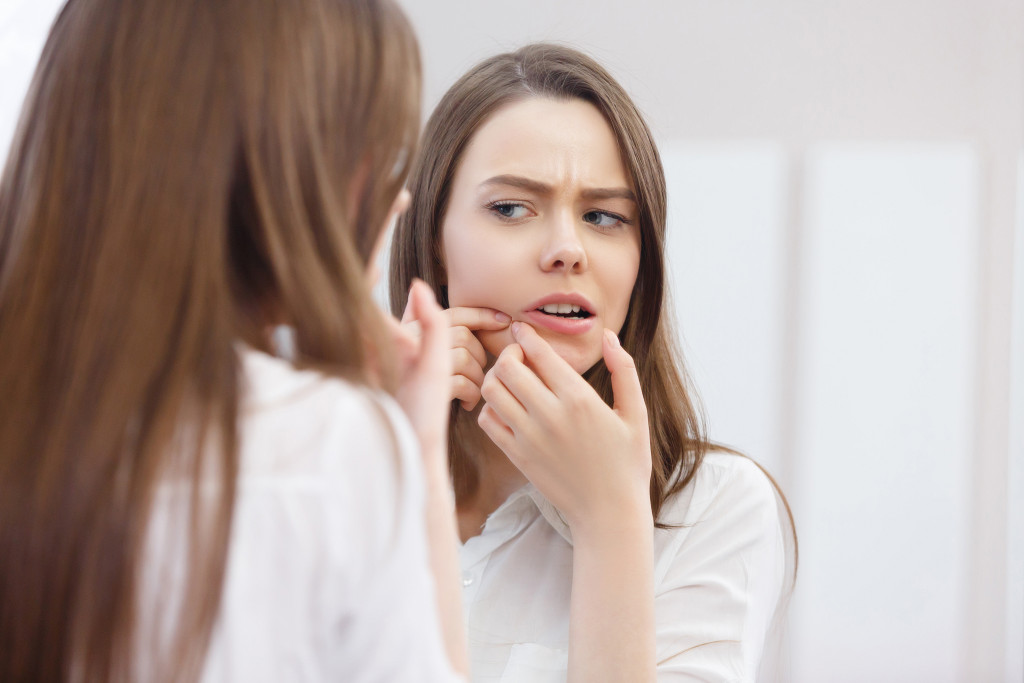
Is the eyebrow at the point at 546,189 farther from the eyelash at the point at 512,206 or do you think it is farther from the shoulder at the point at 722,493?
the shoulder at the point at 722,493

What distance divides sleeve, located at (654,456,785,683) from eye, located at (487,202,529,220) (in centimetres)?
43

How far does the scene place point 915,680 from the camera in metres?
2.31

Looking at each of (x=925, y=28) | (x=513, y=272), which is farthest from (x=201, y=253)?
(x=925, y=28)

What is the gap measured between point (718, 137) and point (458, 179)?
120cm

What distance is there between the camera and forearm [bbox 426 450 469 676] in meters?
0.58

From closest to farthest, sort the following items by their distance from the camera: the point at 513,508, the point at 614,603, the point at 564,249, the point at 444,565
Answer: the point at 444,565 < the point at 614,603 < the point at 564,249 < the point at 513,508

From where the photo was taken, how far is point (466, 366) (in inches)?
46.2

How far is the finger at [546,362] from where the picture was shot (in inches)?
39.2

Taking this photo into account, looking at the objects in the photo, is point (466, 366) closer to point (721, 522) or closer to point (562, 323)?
point (562, 323)

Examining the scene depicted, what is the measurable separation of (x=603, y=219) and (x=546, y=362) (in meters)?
0.26

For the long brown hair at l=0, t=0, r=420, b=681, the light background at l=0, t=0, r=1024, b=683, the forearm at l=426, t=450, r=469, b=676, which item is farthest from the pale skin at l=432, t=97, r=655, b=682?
the light background at l=0, t=0, r=1024, b=683

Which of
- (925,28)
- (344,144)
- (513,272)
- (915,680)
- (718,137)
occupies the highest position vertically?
(925,28)

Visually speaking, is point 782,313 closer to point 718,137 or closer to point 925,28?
point 718,137

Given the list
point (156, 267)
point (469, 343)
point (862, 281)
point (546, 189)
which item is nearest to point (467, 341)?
point (469, 343)
